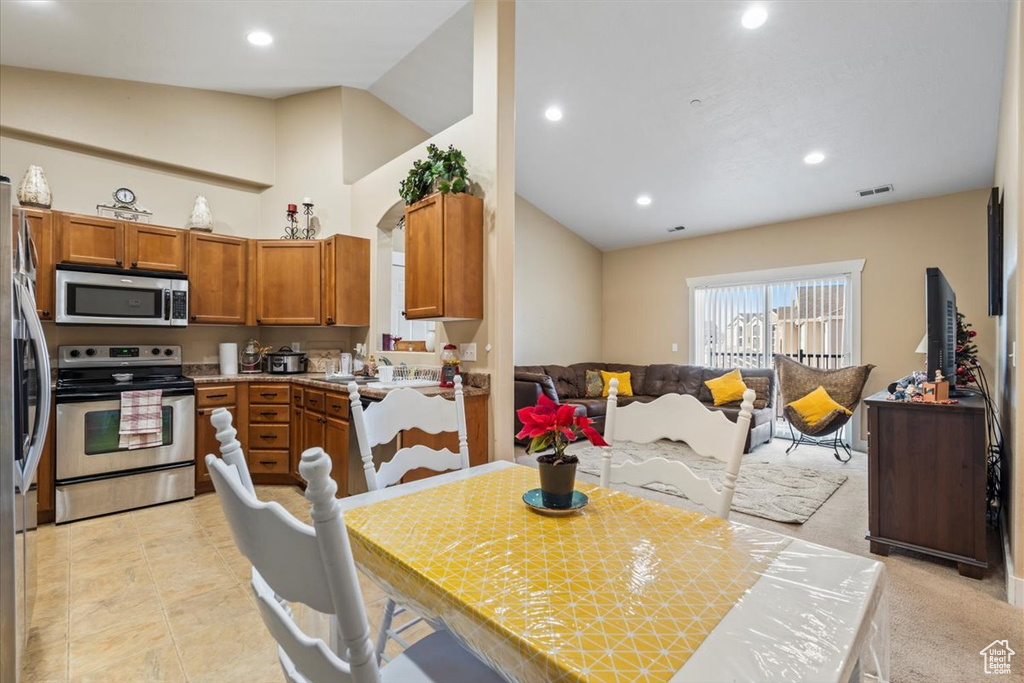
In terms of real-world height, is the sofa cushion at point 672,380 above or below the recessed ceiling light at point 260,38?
below

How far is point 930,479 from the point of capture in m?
2.51

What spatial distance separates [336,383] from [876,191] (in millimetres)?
5731

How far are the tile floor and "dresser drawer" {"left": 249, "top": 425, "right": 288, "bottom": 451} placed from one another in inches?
33.3

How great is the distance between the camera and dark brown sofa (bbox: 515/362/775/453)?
5266 mm

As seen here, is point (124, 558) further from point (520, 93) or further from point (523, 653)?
point (520, 93)

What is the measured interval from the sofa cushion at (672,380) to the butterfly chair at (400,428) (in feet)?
16.7

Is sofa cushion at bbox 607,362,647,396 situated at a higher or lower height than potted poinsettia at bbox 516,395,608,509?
lower

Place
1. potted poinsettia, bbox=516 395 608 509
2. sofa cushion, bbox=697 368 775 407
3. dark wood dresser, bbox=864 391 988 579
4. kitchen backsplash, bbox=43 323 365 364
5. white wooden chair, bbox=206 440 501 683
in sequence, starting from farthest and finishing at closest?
sofa cushion, bbox=697 368 775 407 → kitchen backsplash, bbox=43 323 365 364 → dark wood dresser, bbox=864 391 988 579 → potted poinsettia, bbox=516 395 608 509 → white wooden chair, bbox=206 440 501 683

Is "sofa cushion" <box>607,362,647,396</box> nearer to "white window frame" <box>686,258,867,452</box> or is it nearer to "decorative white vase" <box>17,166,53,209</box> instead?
"white window frame" <box>686,258,867,452</box>

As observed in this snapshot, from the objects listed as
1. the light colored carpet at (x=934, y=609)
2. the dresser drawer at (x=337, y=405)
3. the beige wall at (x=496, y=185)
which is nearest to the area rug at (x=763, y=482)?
the light colored carpet at (x=934, y=609)

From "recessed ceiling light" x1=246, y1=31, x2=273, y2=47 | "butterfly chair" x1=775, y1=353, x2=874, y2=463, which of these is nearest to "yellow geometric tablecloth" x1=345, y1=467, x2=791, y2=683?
"recessed ceiling light" x1=246, y1=31, x2=273, y2=47

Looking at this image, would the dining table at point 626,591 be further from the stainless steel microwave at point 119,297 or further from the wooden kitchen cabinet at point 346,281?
the stainless steel microwave at point 119,297

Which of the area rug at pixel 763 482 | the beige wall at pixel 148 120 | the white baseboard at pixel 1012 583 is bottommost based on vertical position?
the area rug at pixel 763 482

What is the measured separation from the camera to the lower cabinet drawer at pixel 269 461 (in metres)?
3.85
